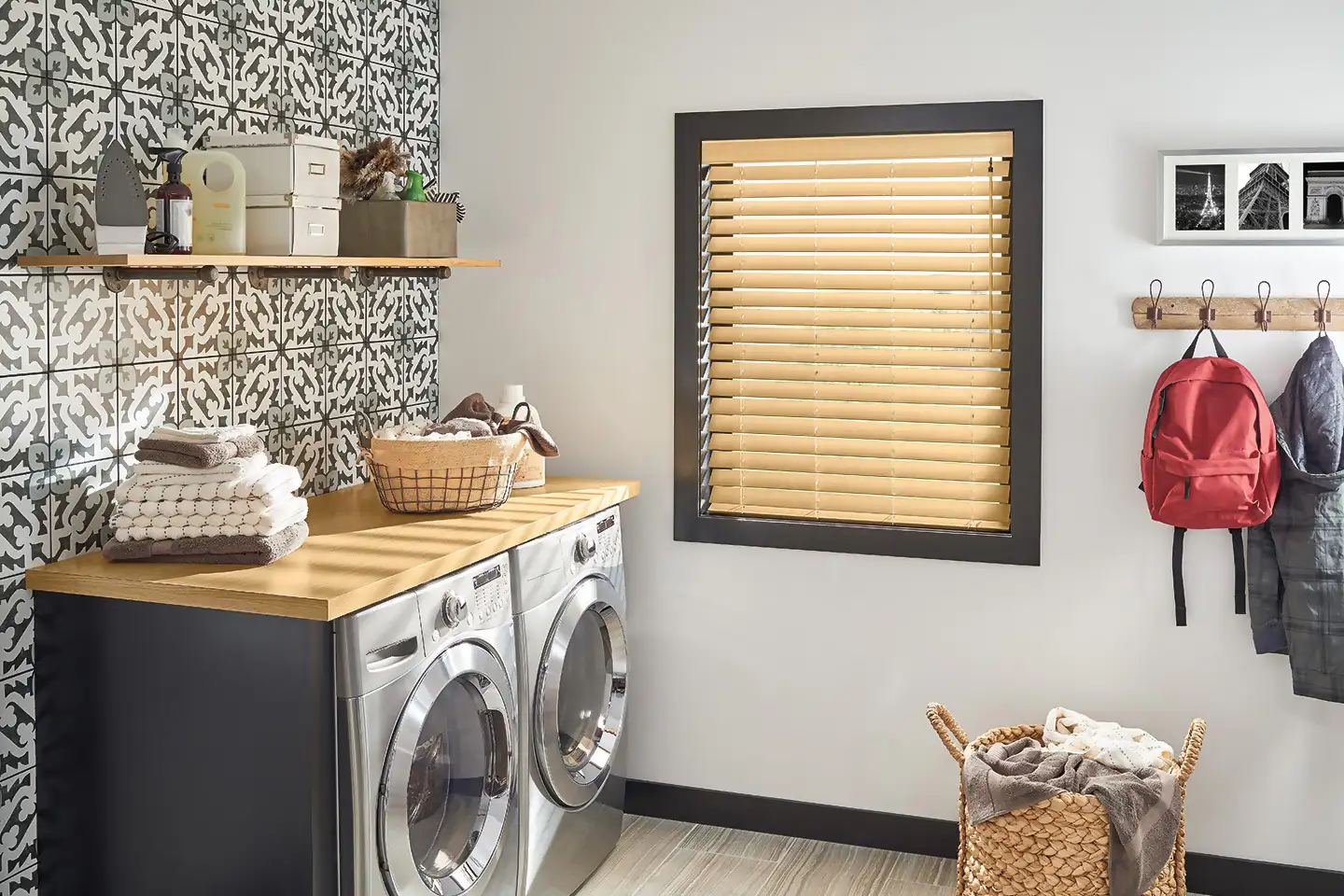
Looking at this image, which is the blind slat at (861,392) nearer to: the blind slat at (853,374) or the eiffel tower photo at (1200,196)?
the blind slat at (853,374)

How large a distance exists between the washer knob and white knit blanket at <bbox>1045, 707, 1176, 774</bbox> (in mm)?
1375

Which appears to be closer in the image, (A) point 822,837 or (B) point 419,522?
(B) point 419,522

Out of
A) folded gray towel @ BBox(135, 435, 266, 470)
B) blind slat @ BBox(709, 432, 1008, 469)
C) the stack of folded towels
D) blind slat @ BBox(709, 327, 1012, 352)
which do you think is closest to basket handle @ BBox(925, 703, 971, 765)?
blind slat @ BBox(709, 432, 1008, 469)

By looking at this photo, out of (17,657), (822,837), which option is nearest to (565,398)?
(822,837)

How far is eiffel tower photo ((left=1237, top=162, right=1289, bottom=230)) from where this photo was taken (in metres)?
2.76

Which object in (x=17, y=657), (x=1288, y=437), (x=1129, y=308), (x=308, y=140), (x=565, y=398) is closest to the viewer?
(x=17, y=657)

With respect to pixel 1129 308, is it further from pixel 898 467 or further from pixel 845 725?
pixel 845 725

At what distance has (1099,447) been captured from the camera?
2.97 metres

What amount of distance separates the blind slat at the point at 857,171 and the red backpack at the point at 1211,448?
2.24 ft

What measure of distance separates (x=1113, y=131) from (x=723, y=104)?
101 cm

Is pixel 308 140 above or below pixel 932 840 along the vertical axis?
above

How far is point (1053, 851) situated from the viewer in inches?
98.3

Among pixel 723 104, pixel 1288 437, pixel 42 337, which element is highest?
pixel 723 104

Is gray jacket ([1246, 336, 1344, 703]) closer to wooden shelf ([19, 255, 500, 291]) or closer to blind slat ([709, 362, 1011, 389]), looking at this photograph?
blind slat ([709, 362, 1011, 389])
